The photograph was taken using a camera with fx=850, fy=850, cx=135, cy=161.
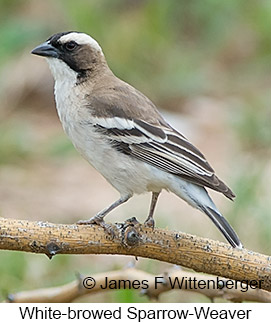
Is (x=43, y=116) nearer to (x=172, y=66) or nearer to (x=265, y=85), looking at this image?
(x=172, y=66)

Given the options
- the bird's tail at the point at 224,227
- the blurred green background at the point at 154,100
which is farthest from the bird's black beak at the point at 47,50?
the blurred green background at the point at 154,100

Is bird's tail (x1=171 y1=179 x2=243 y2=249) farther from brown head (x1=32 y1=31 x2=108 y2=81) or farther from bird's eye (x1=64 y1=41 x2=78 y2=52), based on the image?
bird's eye (x1=64 y1=41 x2=78 y2=52)

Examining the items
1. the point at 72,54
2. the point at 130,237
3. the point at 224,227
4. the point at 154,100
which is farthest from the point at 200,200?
the point at 154,100

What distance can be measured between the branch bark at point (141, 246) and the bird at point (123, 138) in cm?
39

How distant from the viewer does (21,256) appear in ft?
19.0

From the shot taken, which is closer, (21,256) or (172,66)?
(21,256)

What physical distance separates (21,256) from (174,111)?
129 inches

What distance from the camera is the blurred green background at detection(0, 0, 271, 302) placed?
5949 millimetres

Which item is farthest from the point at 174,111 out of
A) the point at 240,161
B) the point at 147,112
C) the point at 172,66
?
the point at 147,112

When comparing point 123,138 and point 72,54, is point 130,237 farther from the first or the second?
point 72,54

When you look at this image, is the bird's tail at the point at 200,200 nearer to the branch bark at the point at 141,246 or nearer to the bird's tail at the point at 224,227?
the bird's tail at the point at 224,227

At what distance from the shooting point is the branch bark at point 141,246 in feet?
11.2

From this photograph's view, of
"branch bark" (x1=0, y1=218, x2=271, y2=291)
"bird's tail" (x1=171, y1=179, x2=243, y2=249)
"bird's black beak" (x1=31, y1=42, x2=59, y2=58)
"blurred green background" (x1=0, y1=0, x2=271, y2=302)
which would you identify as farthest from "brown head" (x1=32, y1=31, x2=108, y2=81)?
"blurred green background" (x1=0, y1=0, x2=271, y2=302)
